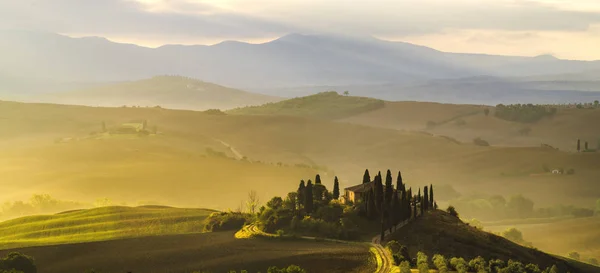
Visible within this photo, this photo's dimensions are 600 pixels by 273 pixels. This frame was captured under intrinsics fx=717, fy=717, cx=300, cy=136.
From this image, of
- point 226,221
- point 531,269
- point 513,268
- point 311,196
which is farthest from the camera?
point 226,221

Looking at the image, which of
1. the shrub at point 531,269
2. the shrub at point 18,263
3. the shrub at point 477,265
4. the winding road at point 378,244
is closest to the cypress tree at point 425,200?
the winding road at point 378,244

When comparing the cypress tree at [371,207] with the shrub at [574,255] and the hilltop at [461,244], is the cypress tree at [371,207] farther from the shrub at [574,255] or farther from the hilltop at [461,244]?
the shrub at [574,255]

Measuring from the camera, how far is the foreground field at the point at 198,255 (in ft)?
197

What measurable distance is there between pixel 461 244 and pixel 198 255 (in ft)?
82.7

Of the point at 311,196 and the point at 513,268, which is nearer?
the point at 513,268

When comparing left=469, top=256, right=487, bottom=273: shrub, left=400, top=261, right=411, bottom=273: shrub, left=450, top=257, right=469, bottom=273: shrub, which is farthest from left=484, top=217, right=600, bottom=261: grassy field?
left=400, top=261, right=411, bottom=273: shrub

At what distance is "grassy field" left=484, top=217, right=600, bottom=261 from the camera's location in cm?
10982

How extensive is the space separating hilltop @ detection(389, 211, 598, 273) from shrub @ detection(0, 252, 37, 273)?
33.1 metres

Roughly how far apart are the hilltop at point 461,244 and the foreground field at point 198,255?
6368mm

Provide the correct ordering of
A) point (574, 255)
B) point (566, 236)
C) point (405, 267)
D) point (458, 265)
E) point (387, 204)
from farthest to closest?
point (566, 236)
point (574, 255)
point (387, 204)
point (458, 265)
point (405, 267)

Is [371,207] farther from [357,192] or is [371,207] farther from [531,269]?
[531,269]

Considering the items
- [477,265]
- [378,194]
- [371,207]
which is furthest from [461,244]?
[371,207]

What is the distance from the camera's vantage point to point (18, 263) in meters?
60.9

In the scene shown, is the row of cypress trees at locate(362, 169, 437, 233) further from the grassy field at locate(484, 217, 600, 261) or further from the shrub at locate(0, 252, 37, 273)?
the grassy field at locate(484, 217, 600, 261)
